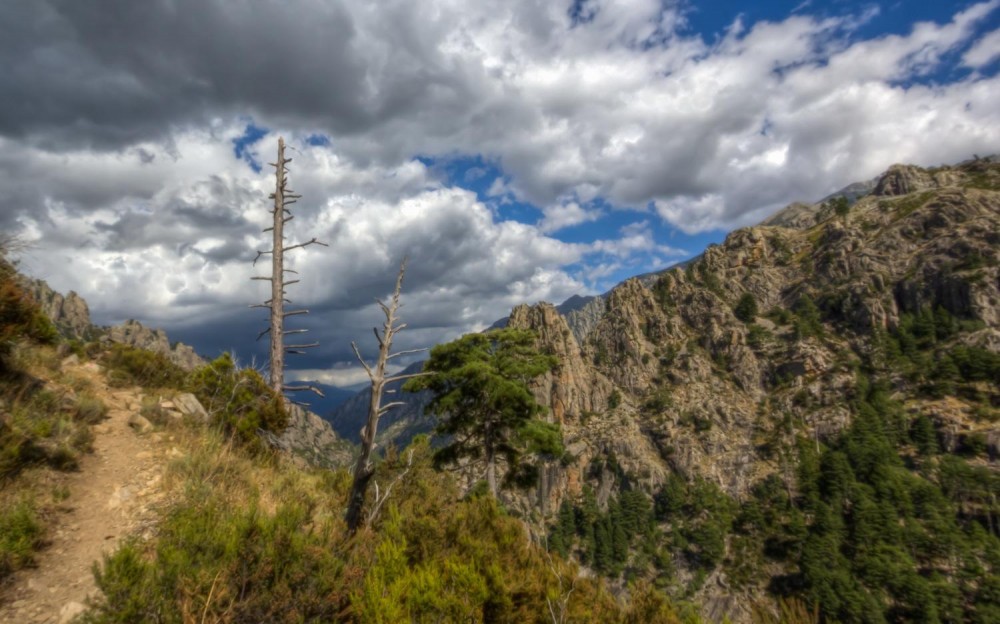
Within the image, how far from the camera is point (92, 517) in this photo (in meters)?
5.66

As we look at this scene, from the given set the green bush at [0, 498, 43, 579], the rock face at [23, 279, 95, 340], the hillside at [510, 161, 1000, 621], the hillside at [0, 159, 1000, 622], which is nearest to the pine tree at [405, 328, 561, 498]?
the hillside at [0, 159, 1000, 622]

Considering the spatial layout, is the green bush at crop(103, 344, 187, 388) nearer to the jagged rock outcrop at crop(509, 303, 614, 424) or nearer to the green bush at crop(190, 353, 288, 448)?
the green bush at crop(190, 353, 288, 448)

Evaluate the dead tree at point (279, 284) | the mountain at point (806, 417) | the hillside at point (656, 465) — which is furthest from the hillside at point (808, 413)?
the dead tree at point (279, 284)

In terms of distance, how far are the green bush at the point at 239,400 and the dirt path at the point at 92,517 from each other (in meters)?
1.32

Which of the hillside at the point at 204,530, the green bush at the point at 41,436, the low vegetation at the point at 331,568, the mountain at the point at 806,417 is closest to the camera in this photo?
the low vegetation at the point at 331,568

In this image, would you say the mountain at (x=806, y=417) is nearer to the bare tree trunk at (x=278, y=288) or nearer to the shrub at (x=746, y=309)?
the shrub at (x=746, y=309)

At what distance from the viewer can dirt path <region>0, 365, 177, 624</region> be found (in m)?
4.31

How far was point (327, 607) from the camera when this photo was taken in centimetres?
401

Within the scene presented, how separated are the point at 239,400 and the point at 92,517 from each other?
4.26m

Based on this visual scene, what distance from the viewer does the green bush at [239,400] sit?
9117mm

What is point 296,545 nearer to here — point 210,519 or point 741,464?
point 210,519

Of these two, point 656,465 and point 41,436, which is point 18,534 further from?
point 656,465

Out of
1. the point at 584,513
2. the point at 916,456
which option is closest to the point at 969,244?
the point at 916,456

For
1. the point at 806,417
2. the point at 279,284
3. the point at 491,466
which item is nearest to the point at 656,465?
the point at 806,417
